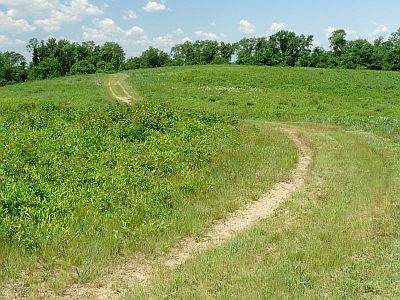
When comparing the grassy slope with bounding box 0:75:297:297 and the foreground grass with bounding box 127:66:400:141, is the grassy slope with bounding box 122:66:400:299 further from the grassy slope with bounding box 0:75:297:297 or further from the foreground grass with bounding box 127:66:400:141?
the foreground grass with bounding box 127:66:400:141

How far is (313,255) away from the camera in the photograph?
22.6ft

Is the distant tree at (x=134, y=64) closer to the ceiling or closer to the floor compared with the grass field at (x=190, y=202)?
closer to the ceiling

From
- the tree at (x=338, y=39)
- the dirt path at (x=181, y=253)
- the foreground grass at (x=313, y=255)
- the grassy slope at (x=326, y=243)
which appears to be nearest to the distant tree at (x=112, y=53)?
the tree at (x=338, y=39)

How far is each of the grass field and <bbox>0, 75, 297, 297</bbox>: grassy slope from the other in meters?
0.03

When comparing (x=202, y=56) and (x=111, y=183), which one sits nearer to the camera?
(x=111, y=183)

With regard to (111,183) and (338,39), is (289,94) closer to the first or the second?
(111,183)

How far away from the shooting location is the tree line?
3255 inches

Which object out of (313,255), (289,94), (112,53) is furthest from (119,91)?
(112,53)

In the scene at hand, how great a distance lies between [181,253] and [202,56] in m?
110

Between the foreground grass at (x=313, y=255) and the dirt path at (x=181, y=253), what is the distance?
1.02 ft

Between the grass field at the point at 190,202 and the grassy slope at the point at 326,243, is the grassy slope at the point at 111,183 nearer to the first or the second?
the grass field at the point at 190,202

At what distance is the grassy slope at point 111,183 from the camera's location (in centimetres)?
717

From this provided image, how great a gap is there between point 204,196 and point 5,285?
490 cm

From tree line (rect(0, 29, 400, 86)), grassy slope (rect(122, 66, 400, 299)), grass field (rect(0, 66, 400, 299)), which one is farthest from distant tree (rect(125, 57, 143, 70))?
grassy slope (rect(122, 66, 400, 299))
